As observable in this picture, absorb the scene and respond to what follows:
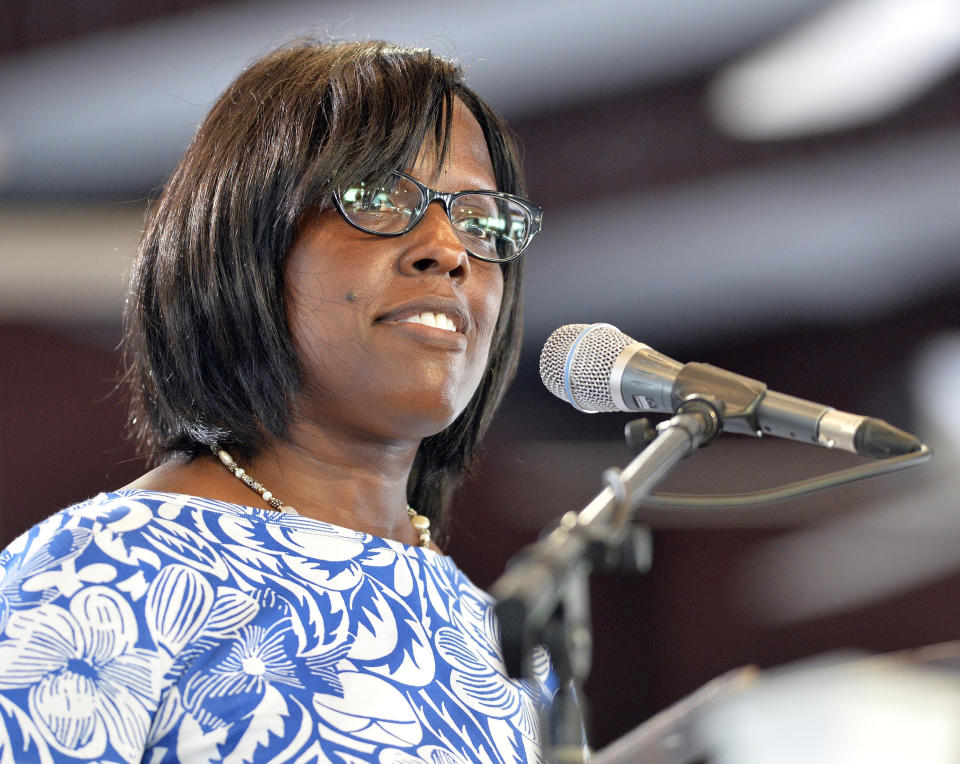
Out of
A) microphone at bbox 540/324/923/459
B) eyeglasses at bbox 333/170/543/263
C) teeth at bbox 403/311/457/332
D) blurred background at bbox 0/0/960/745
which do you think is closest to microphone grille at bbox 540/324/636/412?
microphone at bbox 540/324/923/459

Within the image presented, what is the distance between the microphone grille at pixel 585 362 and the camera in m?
1.28

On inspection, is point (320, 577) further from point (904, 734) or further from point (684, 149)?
point (684, 149)

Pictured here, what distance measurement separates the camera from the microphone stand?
716mm

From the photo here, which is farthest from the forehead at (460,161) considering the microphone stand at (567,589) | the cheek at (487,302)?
the microphone stand at (567,589)

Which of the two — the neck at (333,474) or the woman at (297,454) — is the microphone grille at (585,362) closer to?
the woman at (297,454)

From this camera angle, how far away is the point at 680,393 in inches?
46.4

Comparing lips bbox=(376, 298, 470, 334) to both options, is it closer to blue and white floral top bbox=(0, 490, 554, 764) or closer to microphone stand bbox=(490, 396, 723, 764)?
blue and white floral top bbox=(0, 490, 554, 764)

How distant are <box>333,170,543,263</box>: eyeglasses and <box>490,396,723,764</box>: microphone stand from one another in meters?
0.62

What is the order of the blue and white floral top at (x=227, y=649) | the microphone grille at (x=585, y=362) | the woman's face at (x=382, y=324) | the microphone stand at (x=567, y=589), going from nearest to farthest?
the microphone stand at (x=567, y=589)
the blue and white floral top at (x=227, y=649)
the microphone grille at (x=585, y=362)
the woman's face at (x=382, y=324)

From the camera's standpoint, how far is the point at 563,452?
19.7 feet

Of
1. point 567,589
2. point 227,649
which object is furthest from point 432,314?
point 567,589

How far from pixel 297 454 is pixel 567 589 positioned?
789 mm

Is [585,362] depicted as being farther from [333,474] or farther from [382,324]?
[333,474]

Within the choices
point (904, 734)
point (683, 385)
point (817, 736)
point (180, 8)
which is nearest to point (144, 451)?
point (683, 385)
